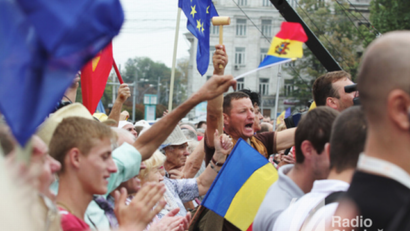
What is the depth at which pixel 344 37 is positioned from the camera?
34.6m

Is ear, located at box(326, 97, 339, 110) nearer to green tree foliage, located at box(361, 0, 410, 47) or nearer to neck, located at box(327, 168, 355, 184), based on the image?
neck, located at box(327, 168, 355, 184)

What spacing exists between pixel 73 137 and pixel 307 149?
1.23 m

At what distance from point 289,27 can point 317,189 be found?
44.3 inches

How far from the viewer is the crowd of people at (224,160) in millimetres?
1195

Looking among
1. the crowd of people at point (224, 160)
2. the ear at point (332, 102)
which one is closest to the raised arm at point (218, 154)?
the crowd of people at point (224, 160)

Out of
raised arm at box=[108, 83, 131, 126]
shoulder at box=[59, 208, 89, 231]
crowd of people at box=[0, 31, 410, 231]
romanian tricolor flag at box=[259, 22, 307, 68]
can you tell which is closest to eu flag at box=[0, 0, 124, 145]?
crowd of people at box=[0, 31, 410, 231]

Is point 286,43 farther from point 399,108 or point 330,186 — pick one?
point 399,108

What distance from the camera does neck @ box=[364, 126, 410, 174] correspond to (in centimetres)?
120

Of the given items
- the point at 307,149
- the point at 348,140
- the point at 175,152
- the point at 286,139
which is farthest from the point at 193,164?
the point at 348,140

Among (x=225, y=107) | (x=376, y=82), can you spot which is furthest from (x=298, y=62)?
(x=376, y=82)

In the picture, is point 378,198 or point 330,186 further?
point 330,186

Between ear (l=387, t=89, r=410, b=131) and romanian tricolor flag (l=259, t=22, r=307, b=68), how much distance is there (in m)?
1.37

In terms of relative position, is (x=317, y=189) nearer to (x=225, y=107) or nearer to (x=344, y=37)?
(x=225, y=107)

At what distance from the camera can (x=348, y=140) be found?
1806 mm
